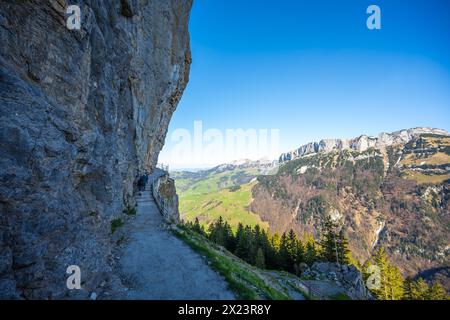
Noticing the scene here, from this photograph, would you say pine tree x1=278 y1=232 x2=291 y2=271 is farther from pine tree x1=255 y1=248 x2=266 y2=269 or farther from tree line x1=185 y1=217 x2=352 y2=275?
pine tree x1=255 y1=248 x2=266 y2=269

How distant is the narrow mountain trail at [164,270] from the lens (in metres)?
8.34

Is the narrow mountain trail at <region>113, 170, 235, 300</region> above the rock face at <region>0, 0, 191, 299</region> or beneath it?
beneath

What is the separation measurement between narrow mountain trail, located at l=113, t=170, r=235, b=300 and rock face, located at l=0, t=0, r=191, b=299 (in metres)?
1.28

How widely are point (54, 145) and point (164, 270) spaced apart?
7.02m

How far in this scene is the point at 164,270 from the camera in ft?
32.3

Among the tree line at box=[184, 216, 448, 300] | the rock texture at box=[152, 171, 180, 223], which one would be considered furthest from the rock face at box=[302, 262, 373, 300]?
the rock texture at box=[152, 171, 180, 223]

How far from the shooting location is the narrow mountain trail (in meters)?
8.34

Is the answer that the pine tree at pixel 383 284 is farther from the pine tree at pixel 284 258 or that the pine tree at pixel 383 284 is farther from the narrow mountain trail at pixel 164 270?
the narrow mountain trail at pixel 164 270

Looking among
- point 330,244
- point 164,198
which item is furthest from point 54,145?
point 330,244

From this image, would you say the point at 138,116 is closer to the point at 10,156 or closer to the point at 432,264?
the point at 10,156

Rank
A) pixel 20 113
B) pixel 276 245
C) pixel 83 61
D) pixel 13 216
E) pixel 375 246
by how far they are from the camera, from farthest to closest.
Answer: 1. pixel 375 246
2. pixel 276 245
3. pixel 83 61
4. pixel 20 113
5. pixel 13 216

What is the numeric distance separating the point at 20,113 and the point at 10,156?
139cm
